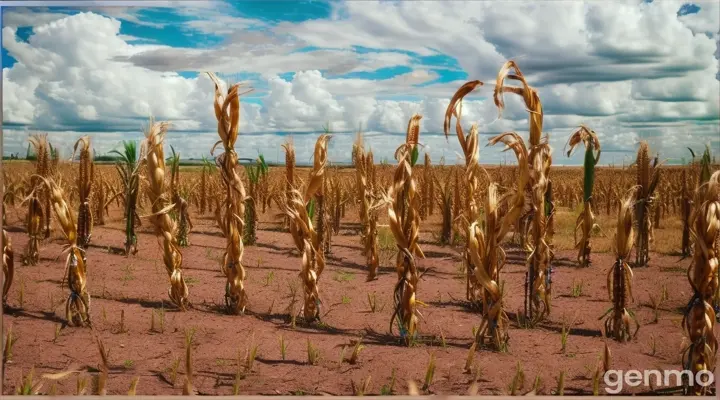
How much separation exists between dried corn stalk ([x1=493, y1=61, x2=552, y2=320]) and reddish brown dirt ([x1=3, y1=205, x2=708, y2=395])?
0.26m

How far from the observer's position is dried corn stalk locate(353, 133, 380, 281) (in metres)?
5.41

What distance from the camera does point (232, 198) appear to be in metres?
4.13

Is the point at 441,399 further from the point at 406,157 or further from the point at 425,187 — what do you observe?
the point at 425,187

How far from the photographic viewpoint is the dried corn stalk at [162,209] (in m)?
4.02

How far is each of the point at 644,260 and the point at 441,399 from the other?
149 inches

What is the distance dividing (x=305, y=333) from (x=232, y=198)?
1024 mm

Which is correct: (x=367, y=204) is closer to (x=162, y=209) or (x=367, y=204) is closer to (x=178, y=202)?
(x=178, y=202)

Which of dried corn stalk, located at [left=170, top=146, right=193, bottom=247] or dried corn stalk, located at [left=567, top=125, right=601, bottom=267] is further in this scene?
dried corn stalk, located at [left=170, top=146, right=193, bottom=247]

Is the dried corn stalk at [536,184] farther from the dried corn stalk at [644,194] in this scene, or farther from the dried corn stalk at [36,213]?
the dried corn stalk at [36,213]

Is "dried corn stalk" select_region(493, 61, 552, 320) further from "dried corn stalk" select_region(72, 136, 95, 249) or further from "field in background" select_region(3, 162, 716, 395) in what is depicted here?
"dried corn stalk" select_region(72, 136, 95, 249)

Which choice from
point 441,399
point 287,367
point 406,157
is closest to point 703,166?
point 406,157

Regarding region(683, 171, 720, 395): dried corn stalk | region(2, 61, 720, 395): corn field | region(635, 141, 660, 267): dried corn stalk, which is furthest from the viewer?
region(635, 141, 660, 267): dried corn stalk

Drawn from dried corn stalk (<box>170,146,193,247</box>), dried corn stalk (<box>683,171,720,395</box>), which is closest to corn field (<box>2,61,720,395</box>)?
dried corn stalk (<box>683,171,720,395</box>)

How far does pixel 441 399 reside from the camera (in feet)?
9.87
